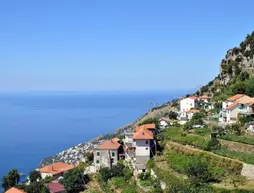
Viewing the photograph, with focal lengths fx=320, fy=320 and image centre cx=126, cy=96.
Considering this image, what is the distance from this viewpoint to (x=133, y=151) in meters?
32.6

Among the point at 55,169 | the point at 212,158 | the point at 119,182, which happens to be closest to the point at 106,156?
the point at 119,182

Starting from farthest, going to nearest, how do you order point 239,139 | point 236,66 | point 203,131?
1. point 236,66
2. point 203,131
3. point 239,139

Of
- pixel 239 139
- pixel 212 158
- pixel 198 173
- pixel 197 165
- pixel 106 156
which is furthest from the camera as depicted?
pixel 106 156

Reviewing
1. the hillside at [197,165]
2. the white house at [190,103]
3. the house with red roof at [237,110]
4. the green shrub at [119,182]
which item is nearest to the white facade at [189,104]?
the white house at [190,103]

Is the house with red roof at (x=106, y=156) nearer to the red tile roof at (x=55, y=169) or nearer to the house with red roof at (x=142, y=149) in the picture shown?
the house with red roof at (x=142, y=149)

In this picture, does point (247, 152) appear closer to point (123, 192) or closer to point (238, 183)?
point (238, 183)

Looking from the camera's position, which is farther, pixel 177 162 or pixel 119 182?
pixel 119 182

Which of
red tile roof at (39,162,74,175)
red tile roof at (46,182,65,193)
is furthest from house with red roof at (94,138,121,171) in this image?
red tile roof at (39,162,74,175)

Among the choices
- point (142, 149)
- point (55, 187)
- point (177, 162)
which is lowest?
point (55, 187)

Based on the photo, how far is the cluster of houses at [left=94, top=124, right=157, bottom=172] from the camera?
3097 cm

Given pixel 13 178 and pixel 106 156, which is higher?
pixel 106 156

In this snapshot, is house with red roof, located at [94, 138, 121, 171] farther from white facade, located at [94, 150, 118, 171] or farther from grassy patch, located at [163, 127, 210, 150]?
grassy patch, located at [163, 127, 210, 150]

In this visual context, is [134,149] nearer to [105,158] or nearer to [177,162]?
[105,158]

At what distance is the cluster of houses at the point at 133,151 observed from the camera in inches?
1219
